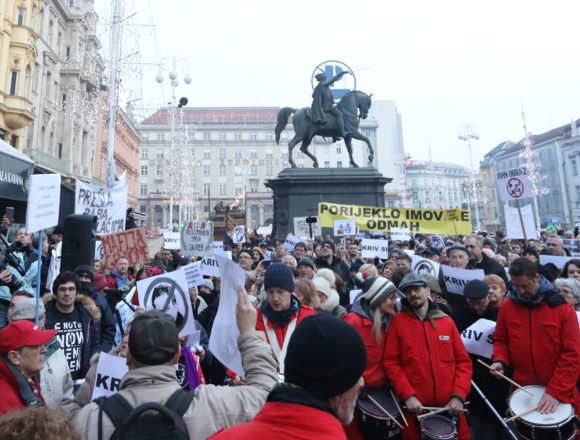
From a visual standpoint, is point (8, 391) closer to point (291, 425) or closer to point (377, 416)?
point (291, 425)

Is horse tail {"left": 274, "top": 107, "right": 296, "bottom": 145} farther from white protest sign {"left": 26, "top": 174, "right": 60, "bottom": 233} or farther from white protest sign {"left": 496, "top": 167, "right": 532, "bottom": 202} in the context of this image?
white protest sign {"left": 26, "top": 174, "right": 60, "bottom": 233}

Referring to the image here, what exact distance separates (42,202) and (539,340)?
488 cm

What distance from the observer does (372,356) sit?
3414 millimetres

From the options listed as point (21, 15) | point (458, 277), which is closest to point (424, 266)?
point (458, 277)

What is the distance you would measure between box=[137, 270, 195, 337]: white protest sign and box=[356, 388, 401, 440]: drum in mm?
1601

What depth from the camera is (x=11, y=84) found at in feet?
83.7

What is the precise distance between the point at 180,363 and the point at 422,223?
8767 mm

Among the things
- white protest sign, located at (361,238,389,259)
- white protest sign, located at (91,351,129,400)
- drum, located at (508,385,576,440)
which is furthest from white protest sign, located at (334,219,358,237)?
white protest sign, located at (91,351,129,400)

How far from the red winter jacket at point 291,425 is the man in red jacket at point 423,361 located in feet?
6.62

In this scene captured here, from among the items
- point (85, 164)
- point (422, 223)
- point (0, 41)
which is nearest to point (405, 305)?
point (422, 223)

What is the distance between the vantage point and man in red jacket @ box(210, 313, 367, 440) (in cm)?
136

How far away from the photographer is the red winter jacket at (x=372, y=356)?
3.36 m

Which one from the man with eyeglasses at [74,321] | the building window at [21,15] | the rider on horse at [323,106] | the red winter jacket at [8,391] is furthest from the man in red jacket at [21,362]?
the building window at [21,15]

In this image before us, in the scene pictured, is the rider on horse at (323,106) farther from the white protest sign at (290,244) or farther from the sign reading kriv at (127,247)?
the sign reading kriv at (127,247)
